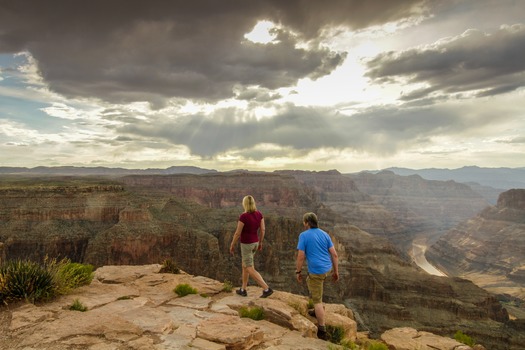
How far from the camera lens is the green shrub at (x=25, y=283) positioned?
313 inches

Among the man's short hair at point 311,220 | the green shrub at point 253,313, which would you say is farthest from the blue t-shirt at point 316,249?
→ the green shrub at point 253,313

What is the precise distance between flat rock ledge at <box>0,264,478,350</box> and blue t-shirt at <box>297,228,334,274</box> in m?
1.44

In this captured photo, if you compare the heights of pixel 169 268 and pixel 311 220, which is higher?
pixel 311 220

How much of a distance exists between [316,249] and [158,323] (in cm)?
400

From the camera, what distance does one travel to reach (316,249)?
319 inches

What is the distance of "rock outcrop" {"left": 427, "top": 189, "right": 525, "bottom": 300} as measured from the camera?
362 feet

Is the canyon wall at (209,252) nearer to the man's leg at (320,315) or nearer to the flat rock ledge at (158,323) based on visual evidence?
the flat rock ledge at (158,323)

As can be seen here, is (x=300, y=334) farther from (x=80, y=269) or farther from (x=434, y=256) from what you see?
(x=434, y=256)

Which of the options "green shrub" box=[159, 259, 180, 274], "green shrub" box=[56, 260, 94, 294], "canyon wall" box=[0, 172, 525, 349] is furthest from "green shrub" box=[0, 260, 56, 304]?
"canyon wall" box=[0, 172, 525, 349]

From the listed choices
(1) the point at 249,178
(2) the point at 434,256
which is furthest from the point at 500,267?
(1) the point at 249,178

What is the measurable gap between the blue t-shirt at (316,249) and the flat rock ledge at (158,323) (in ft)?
4.72

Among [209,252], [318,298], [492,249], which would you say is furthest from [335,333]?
[492,249]

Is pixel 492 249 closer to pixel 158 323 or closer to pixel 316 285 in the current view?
pixel 316 285

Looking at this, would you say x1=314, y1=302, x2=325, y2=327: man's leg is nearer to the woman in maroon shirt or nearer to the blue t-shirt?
the blue t-shirt
